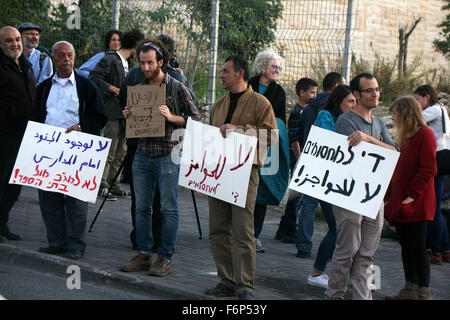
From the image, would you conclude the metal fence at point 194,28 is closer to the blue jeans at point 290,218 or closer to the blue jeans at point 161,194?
the blue jeans at point 290,218

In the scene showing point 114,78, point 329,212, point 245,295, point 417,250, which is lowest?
point 245,295

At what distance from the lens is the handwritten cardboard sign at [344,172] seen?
5.91 m

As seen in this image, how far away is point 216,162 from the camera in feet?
20.9

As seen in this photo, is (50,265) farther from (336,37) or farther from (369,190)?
(336,37)

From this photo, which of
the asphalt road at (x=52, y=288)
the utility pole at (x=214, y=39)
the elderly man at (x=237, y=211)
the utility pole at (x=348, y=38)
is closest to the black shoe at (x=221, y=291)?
the elderly man at (x=237, y=211)

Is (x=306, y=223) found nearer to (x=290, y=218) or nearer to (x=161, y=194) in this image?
(x=290, y=218)

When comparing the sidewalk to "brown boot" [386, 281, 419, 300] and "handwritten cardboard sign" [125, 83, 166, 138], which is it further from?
"handwritten cardboard sign" [125, 83, 166, 138]

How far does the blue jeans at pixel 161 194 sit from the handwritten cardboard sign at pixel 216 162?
345 millimetres

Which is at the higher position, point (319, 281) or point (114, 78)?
point (114, 78)

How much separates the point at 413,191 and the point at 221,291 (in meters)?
1.80

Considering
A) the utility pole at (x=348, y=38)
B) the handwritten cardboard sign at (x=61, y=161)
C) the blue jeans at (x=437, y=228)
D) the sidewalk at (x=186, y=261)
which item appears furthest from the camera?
the utility pole at (x=348, y=38)

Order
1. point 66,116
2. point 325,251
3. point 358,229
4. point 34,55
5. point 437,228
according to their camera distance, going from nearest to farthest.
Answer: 1. point 358,229
2. point 325,251
3. point 66,116
4. point 437,228
5. point 34,55

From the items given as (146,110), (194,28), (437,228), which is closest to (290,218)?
(437,228)

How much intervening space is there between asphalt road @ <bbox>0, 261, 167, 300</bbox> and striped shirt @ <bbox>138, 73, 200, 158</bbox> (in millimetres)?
1268
